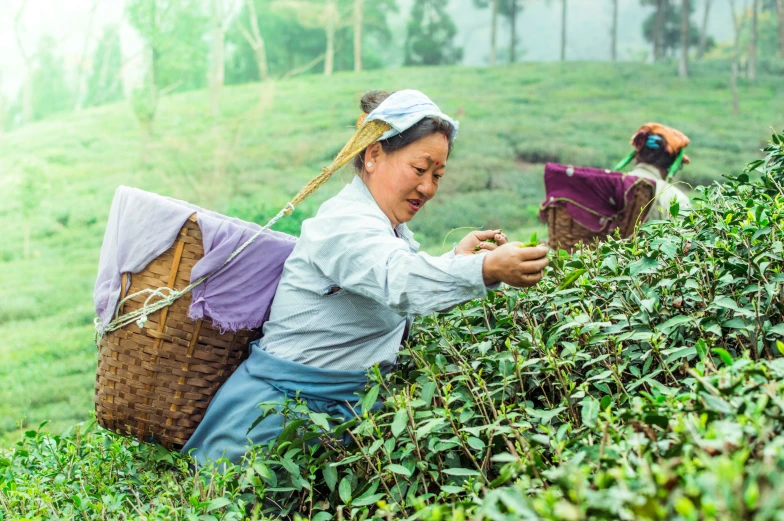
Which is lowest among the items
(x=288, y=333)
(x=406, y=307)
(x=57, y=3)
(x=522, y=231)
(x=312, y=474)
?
(x=522, y=231)

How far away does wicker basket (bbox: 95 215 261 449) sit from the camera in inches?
76.5

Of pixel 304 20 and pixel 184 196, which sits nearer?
pixel 184 196

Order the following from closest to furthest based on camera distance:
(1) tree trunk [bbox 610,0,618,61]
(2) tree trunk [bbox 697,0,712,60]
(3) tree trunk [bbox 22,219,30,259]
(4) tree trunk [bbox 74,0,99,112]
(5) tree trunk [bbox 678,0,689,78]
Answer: (3) tree trunk [bbox 22,219,30,259] → (4) tree trunk [bbox 74,0,99,112] → (2) tree trunk [bbox 697,0,712,60] → (5) tree trunk [bbox 678,0,689,78] → (1) tree trunk [bbox 610,0,618,61]

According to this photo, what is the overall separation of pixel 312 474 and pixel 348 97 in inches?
379

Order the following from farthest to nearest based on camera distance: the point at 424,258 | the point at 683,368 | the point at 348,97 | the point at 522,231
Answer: the point at 348,97 → the point at 522,231 → the point at 424,258 → the point at 683,368

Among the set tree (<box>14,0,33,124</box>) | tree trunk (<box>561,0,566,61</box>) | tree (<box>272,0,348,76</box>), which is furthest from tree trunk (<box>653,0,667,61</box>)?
tree (<box>14,0,33,124</box>)

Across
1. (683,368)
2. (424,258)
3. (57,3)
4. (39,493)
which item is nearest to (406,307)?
(424,258)

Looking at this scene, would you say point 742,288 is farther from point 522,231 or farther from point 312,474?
point 522,231

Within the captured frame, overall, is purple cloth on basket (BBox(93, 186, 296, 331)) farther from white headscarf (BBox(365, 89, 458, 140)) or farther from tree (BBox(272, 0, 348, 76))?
tree (BBox(272, 0, 348, 76))

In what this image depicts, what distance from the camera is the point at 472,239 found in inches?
75.6

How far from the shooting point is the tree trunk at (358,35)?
10.9 meters

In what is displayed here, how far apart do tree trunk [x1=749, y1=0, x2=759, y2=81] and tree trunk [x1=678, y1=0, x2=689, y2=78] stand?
98 cm

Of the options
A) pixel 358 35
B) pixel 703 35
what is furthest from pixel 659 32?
pixel 358 35

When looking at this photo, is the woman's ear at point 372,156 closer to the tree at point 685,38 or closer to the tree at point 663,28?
the tree at point 685,38
